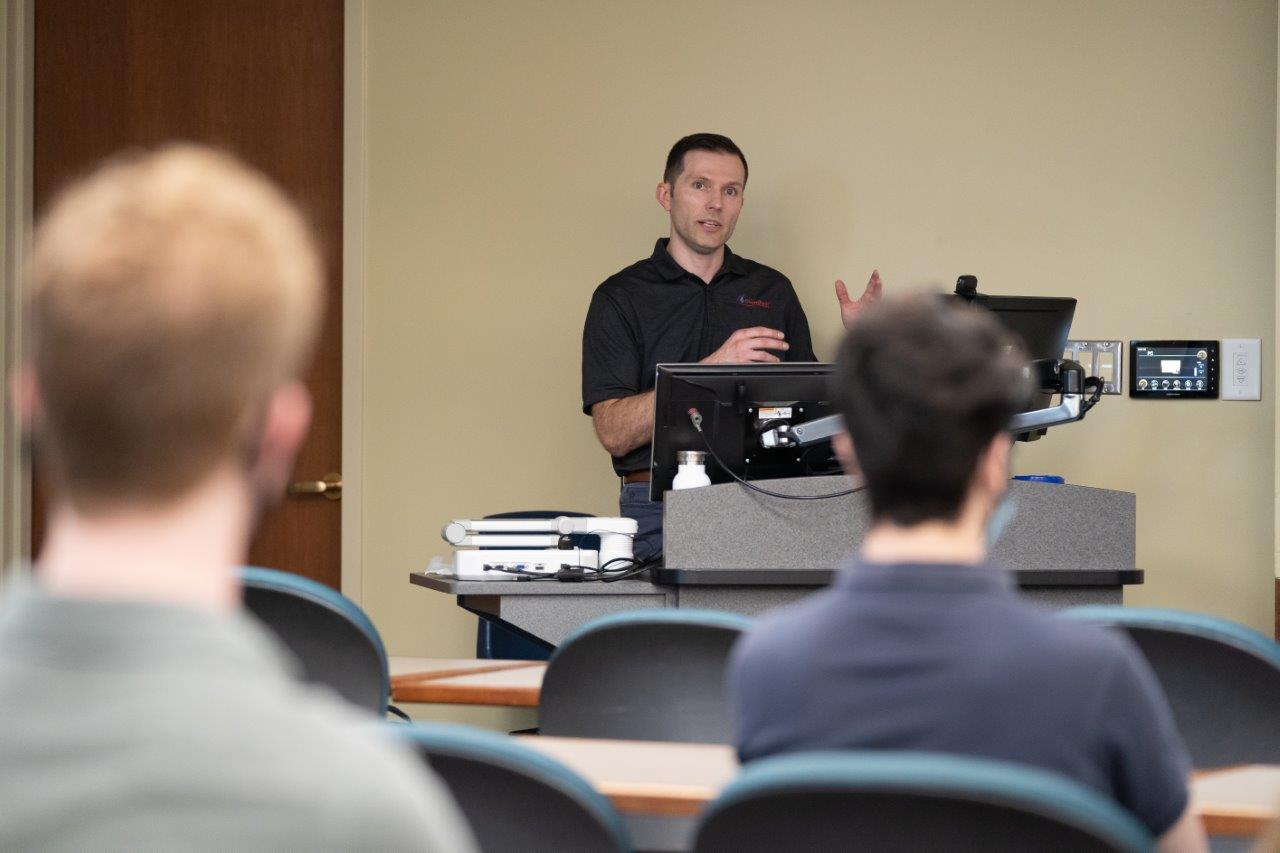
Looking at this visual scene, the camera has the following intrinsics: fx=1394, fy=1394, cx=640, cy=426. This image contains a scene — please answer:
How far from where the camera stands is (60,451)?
2.19 feet

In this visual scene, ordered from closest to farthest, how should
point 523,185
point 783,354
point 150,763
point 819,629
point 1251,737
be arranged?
point 150,763 → point 819,629 → point 1251,737 → point 783,354 → point 523,185

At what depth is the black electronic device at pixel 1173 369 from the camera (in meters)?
3.99

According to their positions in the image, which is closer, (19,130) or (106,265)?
(106,265)

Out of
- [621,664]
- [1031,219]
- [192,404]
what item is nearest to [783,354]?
[1031,219]

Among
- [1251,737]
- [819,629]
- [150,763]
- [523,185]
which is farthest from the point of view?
[523,185]

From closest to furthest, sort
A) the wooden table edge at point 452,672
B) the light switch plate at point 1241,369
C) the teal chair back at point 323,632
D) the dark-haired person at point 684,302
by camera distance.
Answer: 1. the teal chair back at point 323,632
2. the wooden table edge at point 452,672
3. the dark-haired person at point 684,302
4. the light switch plate at point 1241,369

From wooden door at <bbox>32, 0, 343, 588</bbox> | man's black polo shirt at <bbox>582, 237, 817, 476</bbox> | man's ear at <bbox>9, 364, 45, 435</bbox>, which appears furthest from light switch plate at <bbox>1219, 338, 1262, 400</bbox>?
man's ear at <bbox>9, 364, 45, 435</bbox>

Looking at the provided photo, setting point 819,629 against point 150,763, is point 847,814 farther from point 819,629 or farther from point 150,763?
point 150,763

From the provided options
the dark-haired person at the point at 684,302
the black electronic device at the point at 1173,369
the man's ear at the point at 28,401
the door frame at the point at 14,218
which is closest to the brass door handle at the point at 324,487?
the door frame at the point at 14,218

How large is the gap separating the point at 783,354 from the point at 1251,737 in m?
2.54

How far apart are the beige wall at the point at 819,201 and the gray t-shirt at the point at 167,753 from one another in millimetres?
3676

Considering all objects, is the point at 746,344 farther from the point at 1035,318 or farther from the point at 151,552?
the point at 151,552

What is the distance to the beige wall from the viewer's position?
402 cm

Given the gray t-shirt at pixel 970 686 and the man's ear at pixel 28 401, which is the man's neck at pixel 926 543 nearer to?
the gray t-shirt at pixel 970 686
